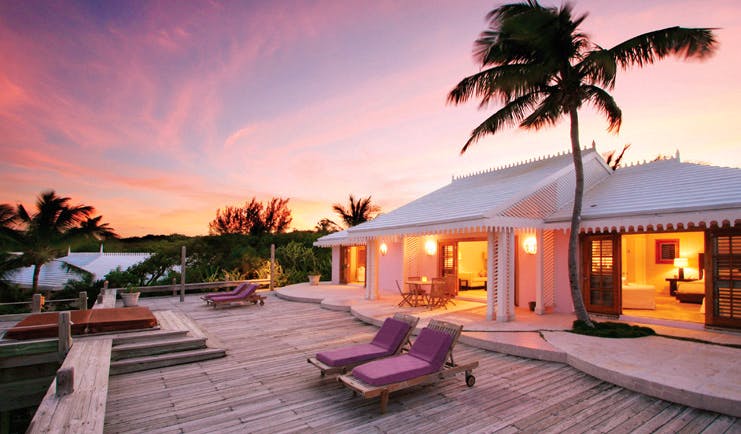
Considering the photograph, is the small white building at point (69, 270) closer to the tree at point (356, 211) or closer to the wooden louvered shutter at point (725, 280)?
the tree at point (356, 211)

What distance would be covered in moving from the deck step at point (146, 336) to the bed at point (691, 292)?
1347cm

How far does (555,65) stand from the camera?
24.4 ft

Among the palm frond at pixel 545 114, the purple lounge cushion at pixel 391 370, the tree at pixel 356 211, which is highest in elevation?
the palm frond at pixel 545 114

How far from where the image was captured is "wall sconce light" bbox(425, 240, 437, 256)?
1380 cm

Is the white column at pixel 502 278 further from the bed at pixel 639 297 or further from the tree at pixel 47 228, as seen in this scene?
the tree at pixel 47 228

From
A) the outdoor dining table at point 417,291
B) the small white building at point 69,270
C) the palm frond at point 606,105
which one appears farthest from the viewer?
the small white building at point 69,270

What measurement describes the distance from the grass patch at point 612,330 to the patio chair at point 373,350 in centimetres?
413

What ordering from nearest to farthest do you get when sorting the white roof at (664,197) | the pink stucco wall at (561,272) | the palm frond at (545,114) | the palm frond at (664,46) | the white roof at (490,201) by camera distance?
the palm frond at (664,46)
the white roof at (664,197)
the palm frond at (545,114)
the white roof at (490,201)
the pink stucco wall at (561,272)

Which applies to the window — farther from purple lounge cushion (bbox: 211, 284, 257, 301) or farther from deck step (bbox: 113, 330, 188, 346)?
deck step (bbox: 113, 330, 188, 346)

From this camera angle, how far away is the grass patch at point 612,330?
732 cm

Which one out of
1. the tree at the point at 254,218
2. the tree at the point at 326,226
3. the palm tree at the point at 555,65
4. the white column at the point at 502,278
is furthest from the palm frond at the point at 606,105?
the tree at the point at 254,218

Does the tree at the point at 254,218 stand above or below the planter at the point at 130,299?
above

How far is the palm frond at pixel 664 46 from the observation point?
6.43 m

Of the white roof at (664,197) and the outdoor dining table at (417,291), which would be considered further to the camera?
the outdoor dining table at (417,291)
